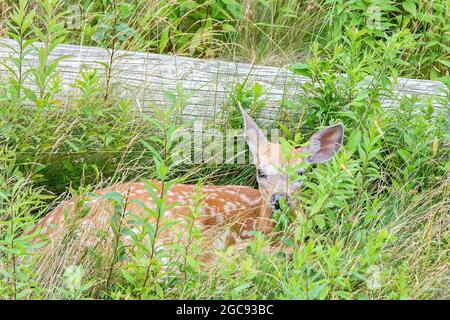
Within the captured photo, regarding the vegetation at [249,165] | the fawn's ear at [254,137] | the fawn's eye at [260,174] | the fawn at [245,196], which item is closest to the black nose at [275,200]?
the fawn at [245,196]

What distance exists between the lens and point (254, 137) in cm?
543

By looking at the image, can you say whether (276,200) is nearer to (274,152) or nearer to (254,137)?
(274,152)

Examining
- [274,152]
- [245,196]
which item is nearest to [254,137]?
[274,152]

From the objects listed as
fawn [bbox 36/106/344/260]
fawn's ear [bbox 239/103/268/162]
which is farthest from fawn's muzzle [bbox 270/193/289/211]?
fawn's ear [bbox 239/103/268/162]

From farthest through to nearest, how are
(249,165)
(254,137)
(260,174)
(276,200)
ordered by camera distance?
(249,165)
(254,137)
(260,174)
(276,200)

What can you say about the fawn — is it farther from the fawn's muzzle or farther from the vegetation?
the vegetation

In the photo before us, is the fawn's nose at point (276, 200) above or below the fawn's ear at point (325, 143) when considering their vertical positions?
below

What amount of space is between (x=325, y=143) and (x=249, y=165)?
2.12ft

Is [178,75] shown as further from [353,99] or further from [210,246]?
[210,246]

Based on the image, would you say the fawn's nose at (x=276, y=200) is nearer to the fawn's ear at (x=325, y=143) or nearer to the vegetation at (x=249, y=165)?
the vegetation at (x=249, y=165)

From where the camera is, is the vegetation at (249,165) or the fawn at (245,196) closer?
the vegetation at (249,165)

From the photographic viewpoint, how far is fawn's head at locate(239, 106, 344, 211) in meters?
5.16

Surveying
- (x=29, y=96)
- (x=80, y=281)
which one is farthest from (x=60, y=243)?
(x=29, y=96)

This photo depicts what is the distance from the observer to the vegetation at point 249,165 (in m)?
4.14
